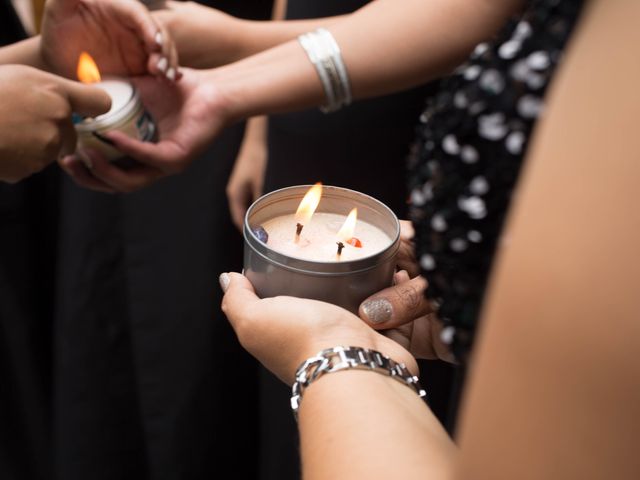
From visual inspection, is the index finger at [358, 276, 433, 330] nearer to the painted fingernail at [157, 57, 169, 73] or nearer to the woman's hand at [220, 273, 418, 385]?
the woman's hand at [220, 273, 418, 385]

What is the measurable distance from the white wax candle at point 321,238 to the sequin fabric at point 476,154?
86mm

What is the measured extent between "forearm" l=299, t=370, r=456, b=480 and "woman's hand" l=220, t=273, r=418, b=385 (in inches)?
1.4

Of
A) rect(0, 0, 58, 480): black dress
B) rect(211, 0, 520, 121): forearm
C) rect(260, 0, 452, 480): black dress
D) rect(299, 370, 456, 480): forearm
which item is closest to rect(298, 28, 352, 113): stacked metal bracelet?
rect(211, 0, 520, 121): forearm

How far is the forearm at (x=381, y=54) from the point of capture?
749mm

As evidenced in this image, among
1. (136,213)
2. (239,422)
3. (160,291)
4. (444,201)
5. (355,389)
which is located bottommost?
(239,422)

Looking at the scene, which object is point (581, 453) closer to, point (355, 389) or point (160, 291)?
point (355, 389)

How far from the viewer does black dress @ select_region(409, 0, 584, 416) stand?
14.0 inches

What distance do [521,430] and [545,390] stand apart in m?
0.02

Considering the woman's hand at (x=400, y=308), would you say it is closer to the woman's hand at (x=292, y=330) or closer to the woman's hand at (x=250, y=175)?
the woman's hand at (x=292, y=330)

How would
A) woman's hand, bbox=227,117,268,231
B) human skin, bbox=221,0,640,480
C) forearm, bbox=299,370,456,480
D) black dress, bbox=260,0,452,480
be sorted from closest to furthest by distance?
human skin, bbox=221,0,640,480 < forearm, bbox=299,370,456,480 < black dress, bbox=260,0,452,480 < woman's hand, bbox=227,117,268,231

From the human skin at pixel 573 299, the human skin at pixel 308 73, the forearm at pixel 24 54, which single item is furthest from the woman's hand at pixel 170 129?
the human skin at pixel 573 299

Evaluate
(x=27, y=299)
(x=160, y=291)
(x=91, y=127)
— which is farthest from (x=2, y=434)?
(x=91, y=127)

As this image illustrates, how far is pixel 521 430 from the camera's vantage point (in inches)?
12.2

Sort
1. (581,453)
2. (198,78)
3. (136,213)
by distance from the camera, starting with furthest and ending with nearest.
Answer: (136,213) → (198,78) → (581,453)
